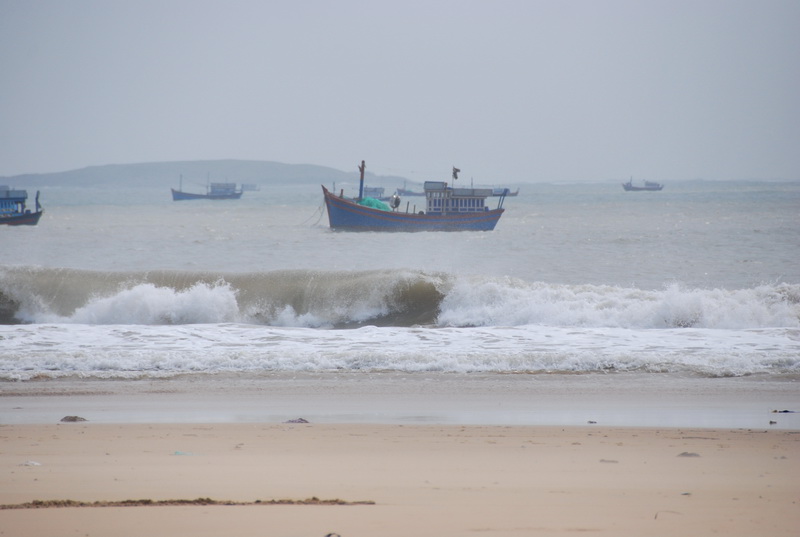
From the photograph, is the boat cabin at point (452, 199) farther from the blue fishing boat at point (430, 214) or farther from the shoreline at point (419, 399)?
the shoreline at point (419, 399)

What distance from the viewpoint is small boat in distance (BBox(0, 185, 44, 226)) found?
191 feet

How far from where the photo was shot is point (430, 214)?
166 feet

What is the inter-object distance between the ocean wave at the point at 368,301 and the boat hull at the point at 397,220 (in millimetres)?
29453

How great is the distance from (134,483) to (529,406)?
15.4ft

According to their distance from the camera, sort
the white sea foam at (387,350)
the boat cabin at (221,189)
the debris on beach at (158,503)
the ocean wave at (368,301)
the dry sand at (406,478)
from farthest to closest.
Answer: the boat cabin at (221,189) < the ocean wave at (368,301) < the white sea foam at (387,350) < the debris on beach at (158,503) < the dry sand at (406,478)

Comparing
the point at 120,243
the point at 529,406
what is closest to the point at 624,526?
the point at 529,406

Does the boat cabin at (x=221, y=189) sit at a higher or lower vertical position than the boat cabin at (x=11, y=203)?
higher

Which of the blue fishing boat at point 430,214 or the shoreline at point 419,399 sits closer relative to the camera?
the shoreline at point 419,399

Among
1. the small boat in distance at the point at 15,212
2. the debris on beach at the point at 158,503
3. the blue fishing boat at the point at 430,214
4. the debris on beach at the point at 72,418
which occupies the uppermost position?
the blue fishing boat at the point at 430,214

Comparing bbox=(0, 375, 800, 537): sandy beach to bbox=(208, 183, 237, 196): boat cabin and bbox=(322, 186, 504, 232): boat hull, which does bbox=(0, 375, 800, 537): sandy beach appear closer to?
bbox=(322, 186, 504, 232): boat hull

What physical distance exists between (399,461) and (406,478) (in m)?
0.51

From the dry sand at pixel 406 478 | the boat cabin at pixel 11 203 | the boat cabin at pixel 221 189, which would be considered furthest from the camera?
the boat cabin at pixel 221 189

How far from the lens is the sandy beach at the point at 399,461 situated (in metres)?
4.86

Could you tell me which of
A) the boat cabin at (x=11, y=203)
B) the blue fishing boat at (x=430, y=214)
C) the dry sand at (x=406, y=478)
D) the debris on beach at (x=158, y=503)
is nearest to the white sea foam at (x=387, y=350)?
the dry sand at (x=406, y=478)
